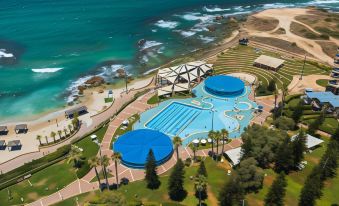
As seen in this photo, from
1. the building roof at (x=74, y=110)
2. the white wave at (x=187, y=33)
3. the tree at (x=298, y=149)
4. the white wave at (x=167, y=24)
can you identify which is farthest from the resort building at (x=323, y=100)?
the white wave at (x=167, y=24)

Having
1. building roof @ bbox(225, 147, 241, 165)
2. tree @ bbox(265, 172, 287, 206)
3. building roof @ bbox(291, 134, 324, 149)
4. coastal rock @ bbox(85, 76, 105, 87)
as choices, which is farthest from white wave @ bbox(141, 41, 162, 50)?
tree @ bbox(265, 172, 287, 206)

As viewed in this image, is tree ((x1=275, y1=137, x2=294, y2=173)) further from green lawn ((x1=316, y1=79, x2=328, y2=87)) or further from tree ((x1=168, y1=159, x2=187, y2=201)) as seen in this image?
green lawn ((x1=316, y1=79, x2=328, y2=87))

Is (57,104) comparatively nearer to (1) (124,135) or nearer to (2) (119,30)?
(1) (124,135)

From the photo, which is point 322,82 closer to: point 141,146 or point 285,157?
point 285,157

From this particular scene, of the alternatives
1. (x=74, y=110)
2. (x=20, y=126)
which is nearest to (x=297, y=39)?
(x=74, y=110)

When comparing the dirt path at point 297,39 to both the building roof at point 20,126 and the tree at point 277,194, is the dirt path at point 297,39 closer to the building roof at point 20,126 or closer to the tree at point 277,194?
the tree at point 277,194

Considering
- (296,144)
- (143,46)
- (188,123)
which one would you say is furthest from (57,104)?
(296,144)
